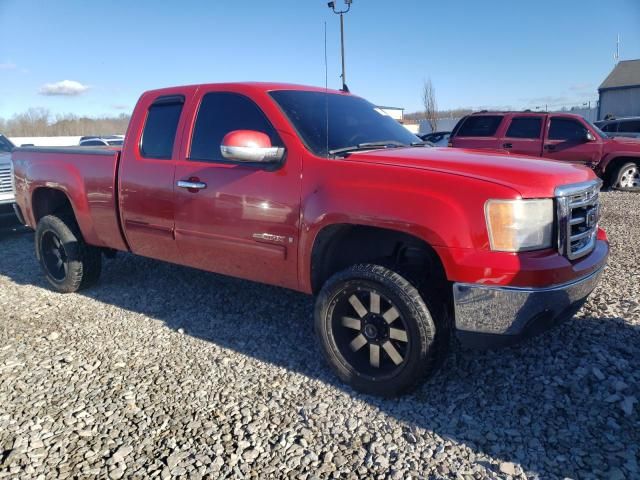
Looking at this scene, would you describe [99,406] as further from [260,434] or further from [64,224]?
[64,224]

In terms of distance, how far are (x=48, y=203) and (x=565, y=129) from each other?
9.97 metres

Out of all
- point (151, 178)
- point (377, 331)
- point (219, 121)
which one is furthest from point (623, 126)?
point (151, 178)

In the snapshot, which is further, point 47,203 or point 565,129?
point 565,129

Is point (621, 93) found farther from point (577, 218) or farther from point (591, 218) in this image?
point (577, 218)

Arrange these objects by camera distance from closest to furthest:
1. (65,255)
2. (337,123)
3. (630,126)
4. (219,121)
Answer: (337,123)
(219,121)
(65,255)
(630,126)

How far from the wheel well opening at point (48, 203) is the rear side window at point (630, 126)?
562 inches

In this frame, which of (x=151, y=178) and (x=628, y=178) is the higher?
(x=151, y=178)

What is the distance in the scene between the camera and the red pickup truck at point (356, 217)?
99.2 inches

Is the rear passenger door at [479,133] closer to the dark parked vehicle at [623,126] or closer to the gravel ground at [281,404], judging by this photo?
the dark parked vehicle at [623,126]

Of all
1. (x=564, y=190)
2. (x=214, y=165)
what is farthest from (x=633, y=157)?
(x=214, y=165)

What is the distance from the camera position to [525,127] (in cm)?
1073

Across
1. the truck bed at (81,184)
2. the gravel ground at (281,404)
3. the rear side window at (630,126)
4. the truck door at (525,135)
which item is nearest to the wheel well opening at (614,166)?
the truck door at (525,135)

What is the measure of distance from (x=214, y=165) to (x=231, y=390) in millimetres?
1558

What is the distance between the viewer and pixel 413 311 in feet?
8.81
